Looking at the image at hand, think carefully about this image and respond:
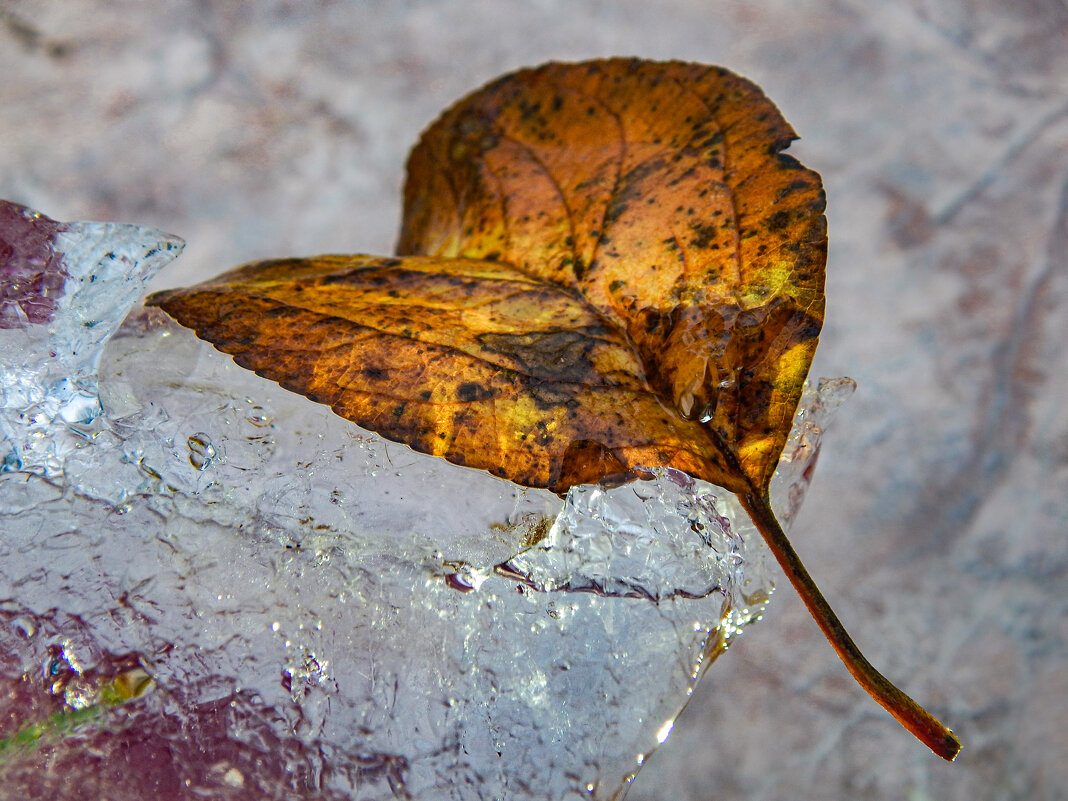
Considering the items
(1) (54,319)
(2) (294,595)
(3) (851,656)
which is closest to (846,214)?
(3) (851,656)

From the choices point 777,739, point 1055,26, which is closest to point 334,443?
point 777,739

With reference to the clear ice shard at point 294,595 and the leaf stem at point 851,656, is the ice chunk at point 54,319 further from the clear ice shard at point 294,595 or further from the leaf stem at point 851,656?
the leaf stem at point 851,656

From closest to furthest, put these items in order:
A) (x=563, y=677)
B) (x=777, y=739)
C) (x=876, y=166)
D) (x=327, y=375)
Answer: (x=327, y=375) → (x=563, y=677) → (x=777, y=739) → (x=876, y=166)

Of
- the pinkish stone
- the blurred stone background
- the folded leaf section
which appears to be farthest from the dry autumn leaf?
the blurred stone background

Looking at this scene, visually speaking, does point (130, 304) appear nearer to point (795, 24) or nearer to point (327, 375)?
point (327, 375)

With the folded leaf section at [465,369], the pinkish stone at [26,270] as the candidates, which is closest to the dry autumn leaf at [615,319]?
the folded leaf section at [465,369]

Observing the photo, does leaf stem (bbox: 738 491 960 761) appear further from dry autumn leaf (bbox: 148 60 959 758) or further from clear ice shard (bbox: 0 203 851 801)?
clear ice shard (bbox: 0 203 851 801)
